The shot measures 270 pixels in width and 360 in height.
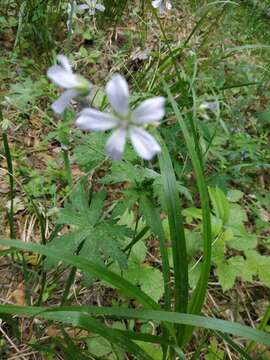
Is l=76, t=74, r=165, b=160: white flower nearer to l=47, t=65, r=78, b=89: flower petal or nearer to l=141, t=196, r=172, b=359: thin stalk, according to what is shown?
l=47, t=65, r=78, b=89: flower petal

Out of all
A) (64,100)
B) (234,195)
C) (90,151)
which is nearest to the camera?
(64,100)

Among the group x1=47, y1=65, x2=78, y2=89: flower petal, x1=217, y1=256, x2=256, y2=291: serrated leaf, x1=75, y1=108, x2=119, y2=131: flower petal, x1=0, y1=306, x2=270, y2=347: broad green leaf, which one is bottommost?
x1=0, y1=306, x2=270, y2=347: broad green leaf

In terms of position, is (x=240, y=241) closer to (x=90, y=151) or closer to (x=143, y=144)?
(x=90, y=151)

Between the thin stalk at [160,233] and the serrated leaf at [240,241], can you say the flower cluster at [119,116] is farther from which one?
the serrated leaf at [240,241]

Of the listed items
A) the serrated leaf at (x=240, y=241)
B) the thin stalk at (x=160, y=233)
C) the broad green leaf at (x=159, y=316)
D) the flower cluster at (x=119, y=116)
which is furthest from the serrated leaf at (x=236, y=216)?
the flower cluster at (x=119, y=116)

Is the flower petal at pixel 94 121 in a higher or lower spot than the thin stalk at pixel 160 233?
higher

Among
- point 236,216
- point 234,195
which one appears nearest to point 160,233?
point 236,216

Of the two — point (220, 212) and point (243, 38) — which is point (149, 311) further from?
point (243, 38)

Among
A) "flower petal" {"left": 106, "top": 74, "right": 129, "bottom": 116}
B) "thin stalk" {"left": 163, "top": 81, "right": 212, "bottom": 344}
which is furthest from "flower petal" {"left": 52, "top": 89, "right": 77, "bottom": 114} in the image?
"thin stalk" {"left": 163, "top": 81, "right": 212, "bottom": 344}
